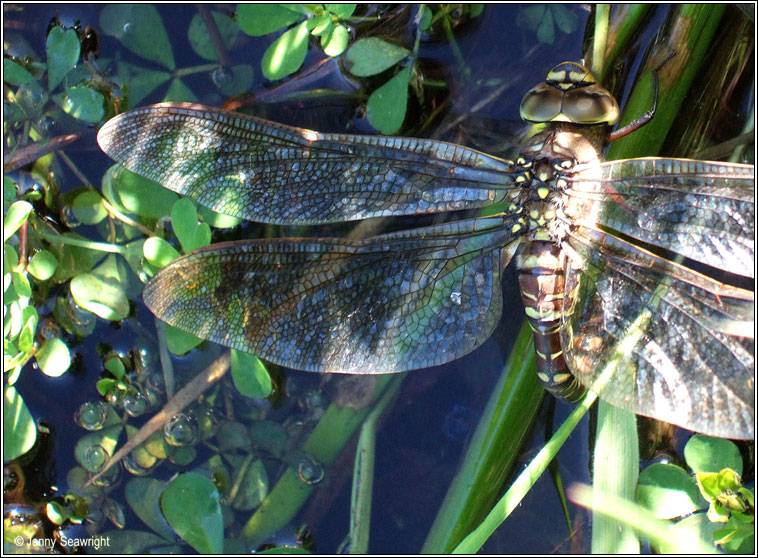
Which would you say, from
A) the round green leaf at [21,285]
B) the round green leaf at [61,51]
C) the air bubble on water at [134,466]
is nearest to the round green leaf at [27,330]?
the round green leaf at [21,285]

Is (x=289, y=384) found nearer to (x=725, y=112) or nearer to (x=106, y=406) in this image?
(x=106, y=406)

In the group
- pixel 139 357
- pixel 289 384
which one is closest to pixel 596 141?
pixel 289 384

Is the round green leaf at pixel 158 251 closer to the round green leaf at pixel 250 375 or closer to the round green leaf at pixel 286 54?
the round green leaf at pixel 250 375

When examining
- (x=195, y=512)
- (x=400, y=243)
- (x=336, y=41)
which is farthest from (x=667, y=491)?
(x=336, y=41)

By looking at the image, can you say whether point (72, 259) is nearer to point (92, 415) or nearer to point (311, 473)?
point (92, 415)

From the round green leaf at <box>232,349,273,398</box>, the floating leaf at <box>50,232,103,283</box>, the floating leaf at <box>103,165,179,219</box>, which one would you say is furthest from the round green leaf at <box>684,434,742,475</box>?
the floating leaf at <box>50,232,103,283</box>

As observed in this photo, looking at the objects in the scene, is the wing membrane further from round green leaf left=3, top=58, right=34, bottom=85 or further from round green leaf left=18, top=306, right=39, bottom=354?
round green leaf left=3, top=58, right=34, bottom=85
